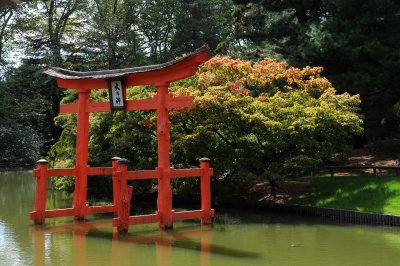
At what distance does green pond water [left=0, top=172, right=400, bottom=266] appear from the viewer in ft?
26.3

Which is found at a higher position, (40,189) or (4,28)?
(4,28)

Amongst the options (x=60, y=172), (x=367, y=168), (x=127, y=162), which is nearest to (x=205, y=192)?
(x=127, y=162)

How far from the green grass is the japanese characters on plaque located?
5585 millimetres

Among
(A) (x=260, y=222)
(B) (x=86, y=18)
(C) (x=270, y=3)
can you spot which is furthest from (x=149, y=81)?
(B) (x=86, y=18)

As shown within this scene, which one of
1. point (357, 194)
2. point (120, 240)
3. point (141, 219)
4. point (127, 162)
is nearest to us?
point (120, 240)

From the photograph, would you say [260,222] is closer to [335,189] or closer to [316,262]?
[335,189]

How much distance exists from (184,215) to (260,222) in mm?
2168

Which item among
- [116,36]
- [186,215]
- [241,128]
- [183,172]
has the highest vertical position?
[116,36]

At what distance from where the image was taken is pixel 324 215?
12430 millimetres

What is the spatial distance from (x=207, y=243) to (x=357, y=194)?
4.89 meters

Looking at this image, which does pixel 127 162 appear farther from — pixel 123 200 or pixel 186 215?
pixel 186 215

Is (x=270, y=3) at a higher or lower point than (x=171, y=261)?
higher

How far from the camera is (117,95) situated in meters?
11.1

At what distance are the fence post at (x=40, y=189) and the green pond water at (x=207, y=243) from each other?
279 millimetres
